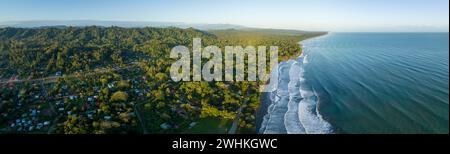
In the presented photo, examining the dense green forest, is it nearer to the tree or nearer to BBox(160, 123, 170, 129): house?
BBox(160, 123, 170, 129): house

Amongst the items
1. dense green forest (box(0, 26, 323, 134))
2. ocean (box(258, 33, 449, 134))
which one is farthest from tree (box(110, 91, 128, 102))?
ocean (box(258, 33, 449, 134))

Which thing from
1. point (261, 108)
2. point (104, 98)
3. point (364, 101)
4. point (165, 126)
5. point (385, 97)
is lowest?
point (165, 126)

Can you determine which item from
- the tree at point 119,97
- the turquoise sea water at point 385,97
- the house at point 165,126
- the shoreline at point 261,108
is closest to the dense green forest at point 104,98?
the house at point 165,126

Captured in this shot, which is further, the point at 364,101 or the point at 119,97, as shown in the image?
the point at 119,97

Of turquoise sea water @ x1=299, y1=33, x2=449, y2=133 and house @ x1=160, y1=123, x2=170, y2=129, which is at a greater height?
turquoise sea water @ x1=299, y1=33, x2=449, y2=133

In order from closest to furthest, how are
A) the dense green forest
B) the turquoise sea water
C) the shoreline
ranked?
the turquoise sea water < the dense green forest < the shoreline

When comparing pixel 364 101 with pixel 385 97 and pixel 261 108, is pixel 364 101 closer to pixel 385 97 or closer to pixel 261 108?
pixel 385 97

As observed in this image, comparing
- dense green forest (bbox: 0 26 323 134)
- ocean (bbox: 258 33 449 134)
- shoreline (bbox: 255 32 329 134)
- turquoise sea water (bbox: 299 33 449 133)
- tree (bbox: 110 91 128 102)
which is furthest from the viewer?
tree (bbox: 110 91 128 102)

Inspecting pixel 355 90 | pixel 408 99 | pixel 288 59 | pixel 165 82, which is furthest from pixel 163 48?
pixel 408 99

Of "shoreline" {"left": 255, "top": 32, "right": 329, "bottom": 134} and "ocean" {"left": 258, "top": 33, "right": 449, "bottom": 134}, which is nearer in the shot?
"ocean" {"left": 258, "top": 33, "right": 449, "bottom": 134}

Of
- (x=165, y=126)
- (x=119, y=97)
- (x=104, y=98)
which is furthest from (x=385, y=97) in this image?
(x=104, y=98)

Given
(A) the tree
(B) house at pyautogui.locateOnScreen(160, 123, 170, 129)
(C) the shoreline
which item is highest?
(A) the tree
